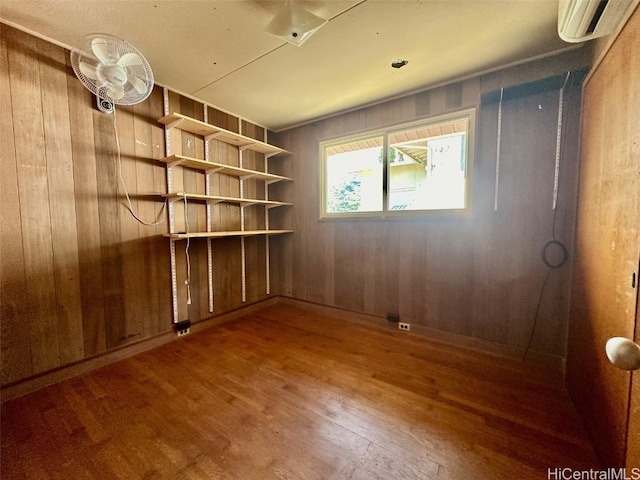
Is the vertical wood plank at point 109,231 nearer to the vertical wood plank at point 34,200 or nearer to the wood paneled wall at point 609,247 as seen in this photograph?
the vertical wood plank at point 34,200

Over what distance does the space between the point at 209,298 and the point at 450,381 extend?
249cm

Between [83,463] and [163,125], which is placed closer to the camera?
[83,463]

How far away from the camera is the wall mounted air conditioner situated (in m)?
1.02

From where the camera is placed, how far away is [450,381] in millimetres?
1731

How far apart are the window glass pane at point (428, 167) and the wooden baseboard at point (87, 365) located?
8.66 feet

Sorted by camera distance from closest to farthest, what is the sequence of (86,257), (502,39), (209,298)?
(502,39) → (86,257) → (209,298)

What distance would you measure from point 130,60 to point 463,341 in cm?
344

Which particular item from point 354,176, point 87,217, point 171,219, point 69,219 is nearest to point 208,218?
point 171,219

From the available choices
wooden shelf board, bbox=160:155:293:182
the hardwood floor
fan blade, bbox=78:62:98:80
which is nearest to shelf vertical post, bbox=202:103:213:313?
wooden shelf board, bbox=160:155:293:182

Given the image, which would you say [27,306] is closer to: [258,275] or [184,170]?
[184,170]

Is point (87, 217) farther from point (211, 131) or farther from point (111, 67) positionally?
point (211, 131)

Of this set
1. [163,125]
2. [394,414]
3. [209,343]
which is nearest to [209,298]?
[209,343]

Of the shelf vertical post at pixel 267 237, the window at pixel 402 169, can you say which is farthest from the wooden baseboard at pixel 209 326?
the window at pixel 402 169

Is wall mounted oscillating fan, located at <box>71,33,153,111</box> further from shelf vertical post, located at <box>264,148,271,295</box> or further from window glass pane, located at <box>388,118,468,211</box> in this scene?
window glass pane, located at <box>388,118,468,211</box>
